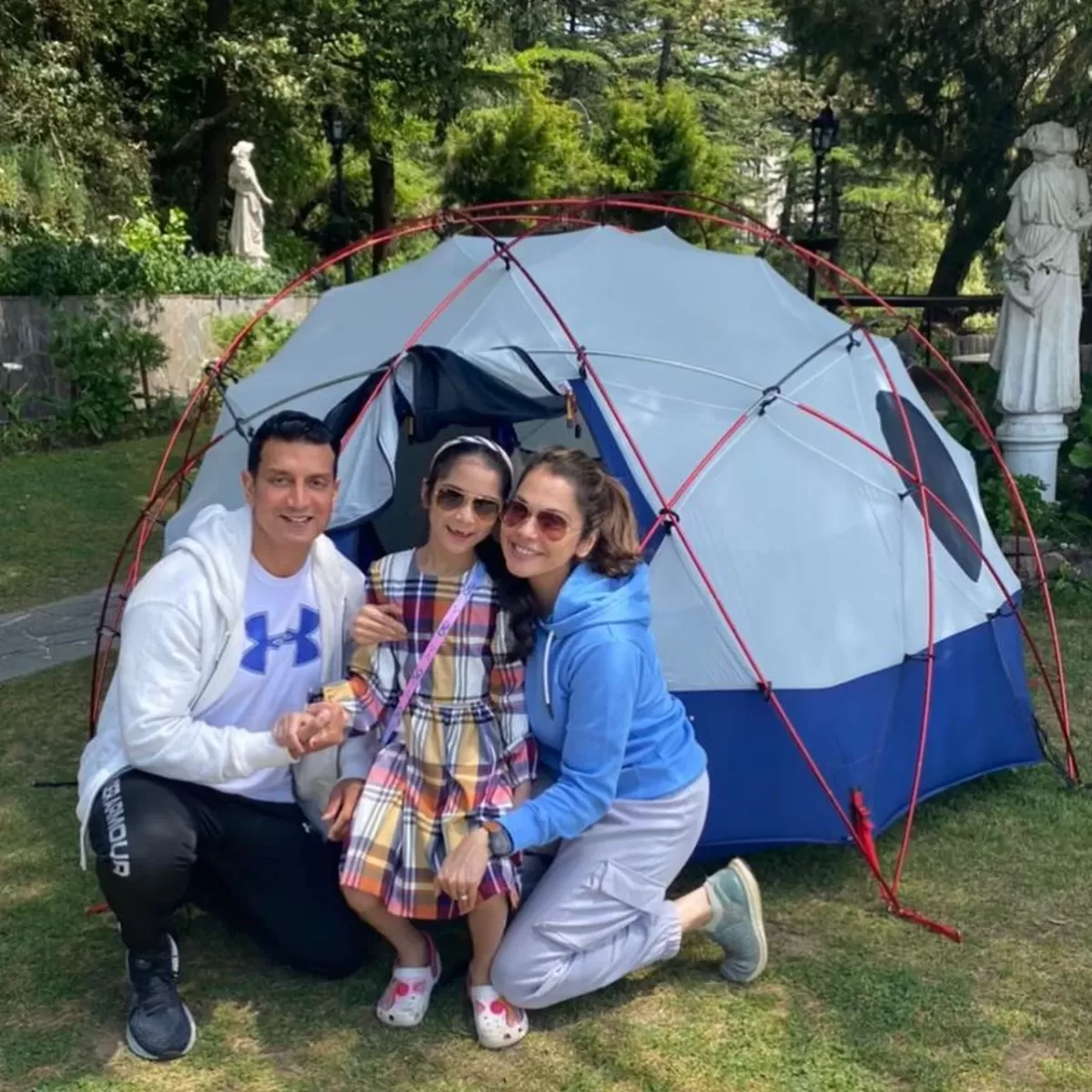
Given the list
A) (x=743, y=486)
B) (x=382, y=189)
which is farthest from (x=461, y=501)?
(x=382, y=189)

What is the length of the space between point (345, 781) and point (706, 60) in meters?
27.3

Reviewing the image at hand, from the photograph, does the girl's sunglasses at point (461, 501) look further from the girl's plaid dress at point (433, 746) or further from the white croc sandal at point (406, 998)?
the white croc sandal at point (406, 998)

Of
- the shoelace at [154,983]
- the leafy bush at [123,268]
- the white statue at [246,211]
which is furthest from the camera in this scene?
the white statue at [246,211]

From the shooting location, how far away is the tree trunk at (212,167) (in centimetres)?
1631

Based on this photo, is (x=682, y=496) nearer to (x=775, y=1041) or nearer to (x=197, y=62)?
(x=775, y=1041)

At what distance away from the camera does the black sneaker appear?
2678 millimetres

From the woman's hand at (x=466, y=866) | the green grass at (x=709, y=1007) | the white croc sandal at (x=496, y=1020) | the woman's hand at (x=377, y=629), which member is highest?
the woman's hand at (x=377, y=629)

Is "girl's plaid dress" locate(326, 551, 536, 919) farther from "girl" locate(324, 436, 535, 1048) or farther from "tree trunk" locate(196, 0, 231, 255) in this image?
"tree trunk" locate(196, 0, 231, 255)

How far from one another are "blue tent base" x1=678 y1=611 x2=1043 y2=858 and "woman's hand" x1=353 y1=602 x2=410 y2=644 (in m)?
0.88

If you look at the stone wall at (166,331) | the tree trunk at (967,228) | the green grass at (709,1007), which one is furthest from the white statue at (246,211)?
the green grass at (709,1007)

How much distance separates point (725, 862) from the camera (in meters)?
3.53

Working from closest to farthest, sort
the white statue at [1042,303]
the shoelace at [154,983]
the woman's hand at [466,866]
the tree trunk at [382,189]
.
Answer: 1. the woman's hand at [466,866]
2. the shoelace at [154,983]
3. the white statue at [1042,303]
4. the tree trunk at [382,189]

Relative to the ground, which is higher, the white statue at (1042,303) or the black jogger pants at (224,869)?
the white statue at (1042,303)

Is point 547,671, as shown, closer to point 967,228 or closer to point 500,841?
point 500,841
